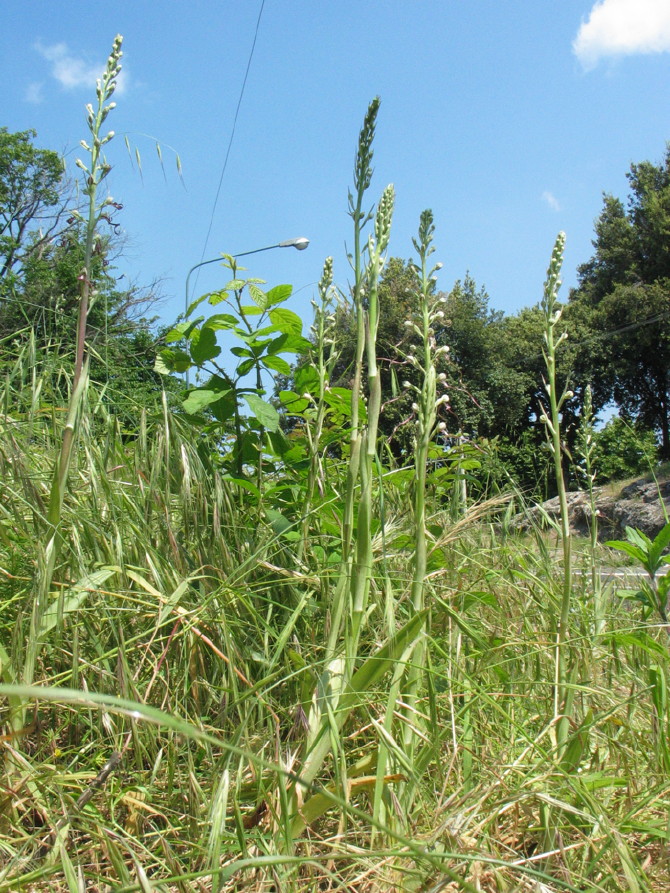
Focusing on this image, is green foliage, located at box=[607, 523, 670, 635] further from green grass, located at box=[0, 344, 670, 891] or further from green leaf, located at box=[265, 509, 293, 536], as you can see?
green leaf, located at box=[265, 509, 293, 536]

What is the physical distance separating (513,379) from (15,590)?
25938mm

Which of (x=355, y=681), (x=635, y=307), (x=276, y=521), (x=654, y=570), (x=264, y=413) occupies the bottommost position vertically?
(x=355, y=681)

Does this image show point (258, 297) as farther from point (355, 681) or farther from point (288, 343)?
point (355, 681)

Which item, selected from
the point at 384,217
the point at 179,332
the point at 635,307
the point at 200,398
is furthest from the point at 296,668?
the point at 635,307

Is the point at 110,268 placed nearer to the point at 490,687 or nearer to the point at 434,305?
the point at 434,305

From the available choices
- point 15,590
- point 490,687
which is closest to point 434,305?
point 490,687

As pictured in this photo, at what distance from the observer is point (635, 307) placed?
27.0 m

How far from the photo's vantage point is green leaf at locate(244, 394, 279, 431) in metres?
1.98

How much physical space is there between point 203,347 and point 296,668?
1105mm

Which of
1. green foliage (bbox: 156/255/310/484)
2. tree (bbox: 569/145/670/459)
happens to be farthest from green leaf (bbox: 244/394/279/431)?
tree (bbox: 569/145/670/459)

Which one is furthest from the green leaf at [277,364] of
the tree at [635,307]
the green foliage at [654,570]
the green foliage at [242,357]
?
the tree at [635,307]

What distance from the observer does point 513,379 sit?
85.6 ft

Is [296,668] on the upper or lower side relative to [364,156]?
lower

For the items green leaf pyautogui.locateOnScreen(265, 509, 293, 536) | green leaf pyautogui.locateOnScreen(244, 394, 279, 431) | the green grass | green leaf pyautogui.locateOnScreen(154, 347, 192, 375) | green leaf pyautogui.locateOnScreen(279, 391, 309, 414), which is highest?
green leaf pyautogui.locateOnScreen(154, 347, 192, 375)
